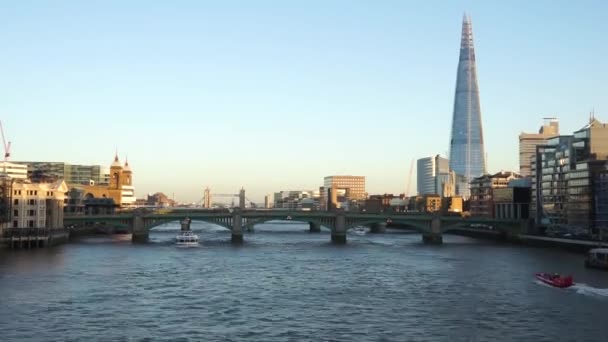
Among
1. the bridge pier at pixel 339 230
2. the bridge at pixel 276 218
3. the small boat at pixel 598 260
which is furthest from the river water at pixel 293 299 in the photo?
the bridge pier at pixel 339 230

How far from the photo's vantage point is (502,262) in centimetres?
10962

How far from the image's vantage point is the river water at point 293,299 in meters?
53.7

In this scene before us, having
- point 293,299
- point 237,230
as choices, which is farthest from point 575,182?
point 293,299

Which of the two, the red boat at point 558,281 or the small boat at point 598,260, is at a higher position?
the small boat at point 598,260

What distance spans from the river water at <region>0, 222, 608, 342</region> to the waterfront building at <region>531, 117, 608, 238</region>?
37565 mm

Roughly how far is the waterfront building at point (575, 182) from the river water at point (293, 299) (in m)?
37.6

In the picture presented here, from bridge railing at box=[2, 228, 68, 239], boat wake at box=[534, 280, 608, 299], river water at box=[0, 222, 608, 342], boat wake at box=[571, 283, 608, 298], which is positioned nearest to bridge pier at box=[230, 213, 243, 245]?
river water at box=[0, 222, 608, 342]

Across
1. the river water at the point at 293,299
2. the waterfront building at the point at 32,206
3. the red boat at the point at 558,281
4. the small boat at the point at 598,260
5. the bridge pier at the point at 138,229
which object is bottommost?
the river water at the point at 293,299

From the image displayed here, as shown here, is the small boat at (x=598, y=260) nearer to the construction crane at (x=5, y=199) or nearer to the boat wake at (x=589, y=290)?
the boat wake at (x=589, y=290)

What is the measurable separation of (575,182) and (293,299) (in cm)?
10516

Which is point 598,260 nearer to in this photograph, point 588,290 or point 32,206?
point 588,290

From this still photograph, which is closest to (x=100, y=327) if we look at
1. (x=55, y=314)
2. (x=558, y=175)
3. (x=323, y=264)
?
(x=55, y=314)

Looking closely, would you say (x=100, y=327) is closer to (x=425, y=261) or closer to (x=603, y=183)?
(x=425, y=261)

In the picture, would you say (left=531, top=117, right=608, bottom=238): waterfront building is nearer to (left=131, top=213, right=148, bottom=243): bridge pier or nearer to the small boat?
the small boat
